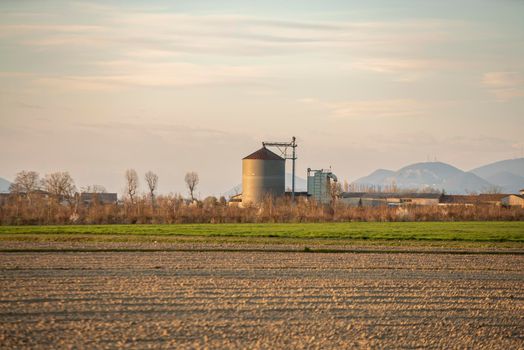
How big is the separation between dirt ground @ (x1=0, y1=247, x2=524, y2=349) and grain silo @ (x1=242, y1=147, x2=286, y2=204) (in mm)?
53318

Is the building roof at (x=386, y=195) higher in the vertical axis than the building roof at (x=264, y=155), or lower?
lower

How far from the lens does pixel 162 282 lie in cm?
2184

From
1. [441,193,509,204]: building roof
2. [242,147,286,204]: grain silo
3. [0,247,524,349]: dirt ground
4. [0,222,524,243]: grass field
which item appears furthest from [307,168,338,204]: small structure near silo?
[0,247,524,349]: dirt ground

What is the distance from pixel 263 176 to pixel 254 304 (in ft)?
212

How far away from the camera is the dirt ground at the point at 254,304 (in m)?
14.8

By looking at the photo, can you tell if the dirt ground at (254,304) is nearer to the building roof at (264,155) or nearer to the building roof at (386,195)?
the building roof at (264,155)

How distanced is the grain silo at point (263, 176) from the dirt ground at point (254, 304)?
53.3 m

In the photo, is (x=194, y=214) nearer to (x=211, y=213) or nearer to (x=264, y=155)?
(x=211, y=213)

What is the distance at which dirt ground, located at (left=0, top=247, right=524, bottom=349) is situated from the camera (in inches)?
584

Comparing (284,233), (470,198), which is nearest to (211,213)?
(284,233)

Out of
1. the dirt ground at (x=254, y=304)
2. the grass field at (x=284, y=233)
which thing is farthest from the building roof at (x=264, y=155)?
the dirt ground at (x=254, y=304)

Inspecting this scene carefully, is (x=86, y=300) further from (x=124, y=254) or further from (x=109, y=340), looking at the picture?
(x=124, y=254)

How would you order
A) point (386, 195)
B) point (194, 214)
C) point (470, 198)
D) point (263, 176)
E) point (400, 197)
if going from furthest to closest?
point (386, 195) < point (400, 197) < point (470, 198) < point (263, 176) < point (194, 214)

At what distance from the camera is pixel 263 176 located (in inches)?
3263
